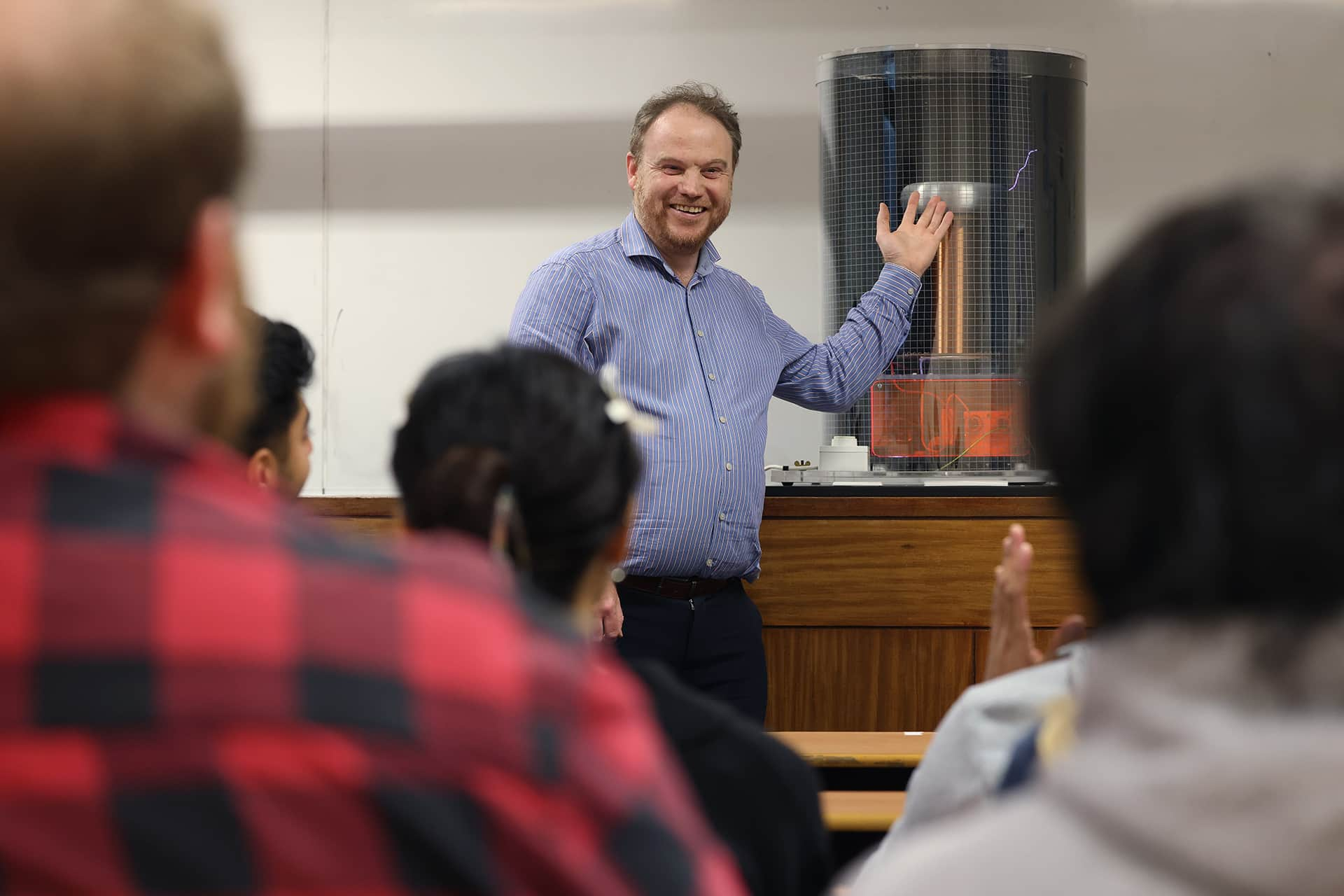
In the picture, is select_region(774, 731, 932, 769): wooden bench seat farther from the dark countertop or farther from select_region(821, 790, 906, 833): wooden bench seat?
the dark countertop

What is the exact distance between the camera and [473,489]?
3.49ft

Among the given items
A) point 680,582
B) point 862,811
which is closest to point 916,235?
point 680,582

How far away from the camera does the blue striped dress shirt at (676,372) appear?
8.39 feet

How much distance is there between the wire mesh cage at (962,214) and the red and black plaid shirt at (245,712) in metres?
2.57

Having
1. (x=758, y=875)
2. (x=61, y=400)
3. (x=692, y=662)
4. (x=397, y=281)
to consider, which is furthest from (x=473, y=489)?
(x=397, y=281)

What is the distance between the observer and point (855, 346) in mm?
2916

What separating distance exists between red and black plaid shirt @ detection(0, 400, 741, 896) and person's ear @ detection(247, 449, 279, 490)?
113 cm

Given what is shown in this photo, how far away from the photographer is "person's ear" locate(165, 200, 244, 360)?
1.77 feet

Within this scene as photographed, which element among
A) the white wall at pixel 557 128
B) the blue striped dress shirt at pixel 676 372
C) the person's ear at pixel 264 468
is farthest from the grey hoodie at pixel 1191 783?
the white wall at pixel 557 128

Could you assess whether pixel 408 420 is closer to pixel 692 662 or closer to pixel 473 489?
pixel 473 489

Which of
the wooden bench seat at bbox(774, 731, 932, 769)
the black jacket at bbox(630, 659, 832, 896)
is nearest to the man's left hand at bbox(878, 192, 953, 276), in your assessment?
the wooden bench seat at bbox(774, 731, 932, 769)

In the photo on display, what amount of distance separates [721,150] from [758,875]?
193 cm

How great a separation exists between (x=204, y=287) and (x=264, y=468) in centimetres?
112

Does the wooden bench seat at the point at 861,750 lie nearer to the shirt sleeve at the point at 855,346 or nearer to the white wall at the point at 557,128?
the shirt sleeve at the point at 855,346
